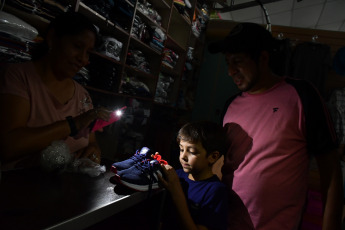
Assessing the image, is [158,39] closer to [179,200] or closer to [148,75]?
[148,75]

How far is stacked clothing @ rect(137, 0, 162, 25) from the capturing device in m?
2.83

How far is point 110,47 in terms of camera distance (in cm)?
244

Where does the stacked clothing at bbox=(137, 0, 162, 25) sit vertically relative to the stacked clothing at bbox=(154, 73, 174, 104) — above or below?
above

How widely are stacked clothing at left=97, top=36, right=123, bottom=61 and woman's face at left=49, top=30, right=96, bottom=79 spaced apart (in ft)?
3.54

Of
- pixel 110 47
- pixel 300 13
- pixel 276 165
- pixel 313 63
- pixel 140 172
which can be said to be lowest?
pixel 140 172

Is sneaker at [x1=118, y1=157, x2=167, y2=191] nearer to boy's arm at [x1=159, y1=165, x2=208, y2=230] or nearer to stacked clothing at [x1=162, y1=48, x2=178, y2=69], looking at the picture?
boy's arm at [x1=159, y1=165, x2=208, y2=230]

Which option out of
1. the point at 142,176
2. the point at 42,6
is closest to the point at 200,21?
the point at 42,6

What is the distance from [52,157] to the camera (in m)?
0.93

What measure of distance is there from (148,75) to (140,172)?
2.35m

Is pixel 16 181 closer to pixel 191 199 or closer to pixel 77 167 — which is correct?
pixel 77 167

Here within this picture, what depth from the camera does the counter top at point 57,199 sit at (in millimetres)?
557

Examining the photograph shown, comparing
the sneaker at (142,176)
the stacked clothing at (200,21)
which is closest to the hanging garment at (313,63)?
the stacked clothing at (200,21)

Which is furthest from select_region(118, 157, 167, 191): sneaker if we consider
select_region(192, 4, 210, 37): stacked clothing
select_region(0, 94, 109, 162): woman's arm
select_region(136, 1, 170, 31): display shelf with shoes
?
select_region(192, 4, 210, 37): stacked clothing

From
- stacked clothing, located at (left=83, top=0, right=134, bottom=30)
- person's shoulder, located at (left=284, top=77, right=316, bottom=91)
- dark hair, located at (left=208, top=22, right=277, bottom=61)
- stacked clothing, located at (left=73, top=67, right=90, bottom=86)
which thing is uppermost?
stacked clothing, located at (left=83, top=0, right=134, bottom=30)
